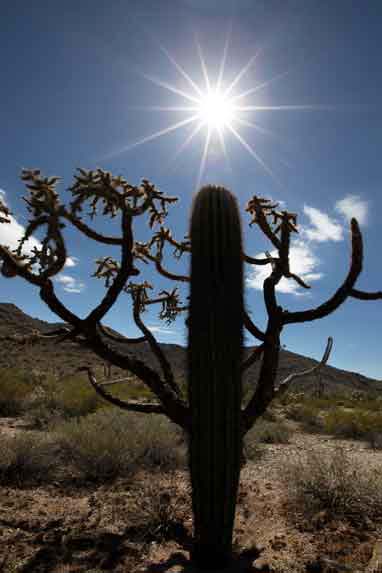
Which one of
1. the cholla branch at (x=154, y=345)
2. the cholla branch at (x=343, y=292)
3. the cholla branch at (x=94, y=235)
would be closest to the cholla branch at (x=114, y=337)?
the cholla branch at (x=154, y=345)

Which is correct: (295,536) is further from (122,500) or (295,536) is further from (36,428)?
(36,428)

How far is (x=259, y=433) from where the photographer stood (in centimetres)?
1061

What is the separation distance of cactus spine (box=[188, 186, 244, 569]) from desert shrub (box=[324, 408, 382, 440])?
1045cm

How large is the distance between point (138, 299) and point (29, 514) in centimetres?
301

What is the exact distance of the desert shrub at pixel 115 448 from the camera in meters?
6.41

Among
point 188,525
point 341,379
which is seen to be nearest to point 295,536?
point 188,525

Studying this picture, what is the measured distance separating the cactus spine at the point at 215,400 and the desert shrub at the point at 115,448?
3065 millimetres

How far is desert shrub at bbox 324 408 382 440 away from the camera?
41.6 feet

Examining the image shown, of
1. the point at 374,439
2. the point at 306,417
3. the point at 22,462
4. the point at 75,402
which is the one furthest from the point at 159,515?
the point at 306,417

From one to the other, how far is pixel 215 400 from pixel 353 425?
1127 centimetres

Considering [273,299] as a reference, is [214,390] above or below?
below

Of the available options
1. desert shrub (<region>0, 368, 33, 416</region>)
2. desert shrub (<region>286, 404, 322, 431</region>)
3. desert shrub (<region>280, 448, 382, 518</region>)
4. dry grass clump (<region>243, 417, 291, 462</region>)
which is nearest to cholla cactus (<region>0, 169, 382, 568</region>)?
desert shrub (<region>280, 448, 382, 518</region>)

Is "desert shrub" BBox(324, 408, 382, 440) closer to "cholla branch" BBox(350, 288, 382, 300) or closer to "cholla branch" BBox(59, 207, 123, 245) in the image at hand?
Answer: "cholla branch" BBox(350, 288, 382, 300)

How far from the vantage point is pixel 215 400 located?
352 centimetres
